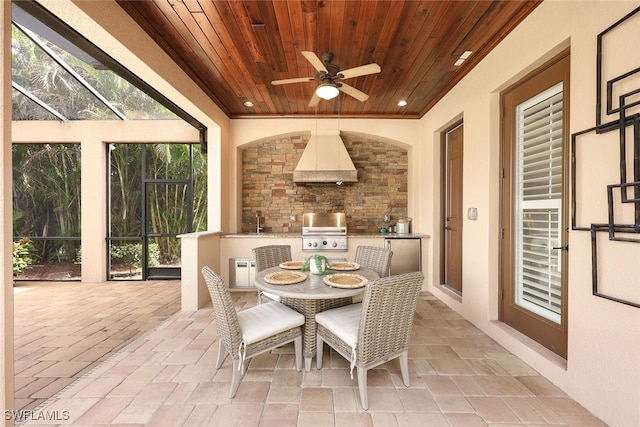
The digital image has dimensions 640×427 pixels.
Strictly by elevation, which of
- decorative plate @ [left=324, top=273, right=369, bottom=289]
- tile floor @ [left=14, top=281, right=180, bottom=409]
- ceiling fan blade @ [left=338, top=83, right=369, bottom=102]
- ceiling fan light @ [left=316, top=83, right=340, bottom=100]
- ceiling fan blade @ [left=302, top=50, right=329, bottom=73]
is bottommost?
tile floor @ [left=14, top=281, right=180, bottom=409]

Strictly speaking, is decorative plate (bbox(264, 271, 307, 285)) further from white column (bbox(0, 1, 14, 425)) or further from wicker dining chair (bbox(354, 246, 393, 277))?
white column (bbox(0, 1, 14, 425))

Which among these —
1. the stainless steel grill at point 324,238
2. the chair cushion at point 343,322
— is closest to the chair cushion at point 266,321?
the chair cushion at point 343,322

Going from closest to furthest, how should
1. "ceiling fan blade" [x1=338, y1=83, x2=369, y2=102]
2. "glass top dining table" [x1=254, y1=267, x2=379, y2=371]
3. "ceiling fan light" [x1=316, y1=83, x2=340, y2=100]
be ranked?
1. "glass top dining table" [x1=254, y1=267, x2=379, y2=371]
2. "ceiling fan light" [x1=316, y1=83, x2=340, y2=100]
3. "ceiling fan blade" [x1=338, y1=83, x2=369, y2=102]

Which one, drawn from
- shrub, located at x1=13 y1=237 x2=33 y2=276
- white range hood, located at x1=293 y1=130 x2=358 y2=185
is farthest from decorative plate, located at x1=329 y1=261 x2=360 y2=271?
shrub, located at x1=13 y1=237 x2=33 y2=276

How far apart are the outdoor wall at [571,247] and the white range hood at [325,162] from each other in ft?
6.34

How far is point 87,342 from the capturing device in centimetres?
276

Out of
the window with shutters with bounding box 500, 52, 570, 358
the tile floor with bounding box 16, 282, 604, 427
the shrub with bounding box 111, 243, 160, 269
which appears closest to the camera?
the tile floor with bounding box 16, 282, 604, 427

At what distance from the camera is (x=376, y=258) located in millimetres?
3096

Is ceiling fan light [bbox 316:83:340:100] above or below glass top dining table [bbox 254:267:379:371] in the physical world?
above

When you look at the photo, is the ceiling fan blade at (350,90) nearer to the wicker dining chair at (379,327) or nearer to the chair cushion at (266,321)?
the wicker dining chair at (379,327)

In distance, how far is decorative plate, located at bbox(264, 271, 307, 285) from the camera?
7.25 ft

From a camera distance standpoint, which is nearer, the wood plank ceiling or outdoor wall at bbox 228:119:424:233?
the wood plank ceiling

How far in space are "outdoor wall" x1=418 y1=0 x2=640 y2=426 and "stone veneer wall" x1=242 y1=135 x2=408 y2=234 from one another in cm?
193

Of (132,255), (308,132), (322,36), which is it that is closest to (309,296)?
(322,36)
